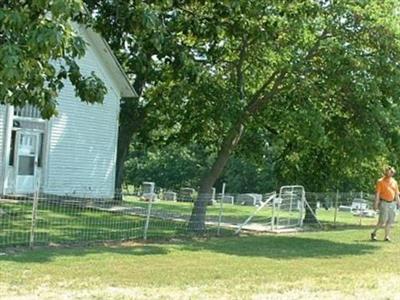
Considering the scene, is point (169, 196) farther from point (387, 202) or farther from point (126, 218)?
point (387, 202)

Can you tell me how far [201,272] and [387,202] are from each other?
9397 millimetres

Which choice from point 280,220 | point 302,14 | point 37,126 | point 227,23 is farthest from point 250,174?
point 227,23

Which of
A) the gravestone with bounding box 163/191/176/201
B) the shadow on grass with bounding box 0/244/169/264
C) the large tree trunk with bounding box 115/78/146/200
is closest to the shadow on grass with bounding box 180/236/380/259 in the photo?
the shadow on grass with bounding box 0/244/169/264

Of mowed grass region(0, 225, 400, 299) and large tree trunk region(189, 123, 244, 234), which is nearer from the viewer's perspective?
mowed grass region(0, 225, 400, 299)

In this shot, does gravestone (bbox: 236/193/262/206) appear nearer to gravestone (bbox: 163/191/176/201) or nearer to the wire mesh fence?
gravestone (bbox: 163/191/176/201)

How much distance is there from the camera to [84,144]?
29.8 m

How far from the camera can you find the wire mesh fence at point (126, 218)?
16.0 m

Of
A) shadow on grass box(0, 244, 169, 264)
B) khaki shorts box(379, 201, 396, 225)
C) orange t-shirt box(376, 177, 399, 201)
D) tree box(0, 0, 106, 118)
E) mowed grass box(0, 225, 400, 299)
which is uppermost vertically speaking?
tree box(0, 0, 106, 118)

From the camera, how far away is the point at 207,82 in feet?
61.9

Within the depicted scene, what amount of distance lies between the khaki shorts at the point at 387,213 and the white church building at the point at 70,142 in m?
12.9

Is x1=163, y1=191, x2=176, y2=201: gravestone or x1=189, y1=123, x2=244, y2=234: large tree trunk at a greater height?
Result: x1=189, y1=123, x2=244, y2=234: large tree trunk

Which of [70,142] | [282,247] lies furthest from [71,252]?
[70,142]

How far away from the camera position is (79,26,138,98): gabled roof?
1150 inches

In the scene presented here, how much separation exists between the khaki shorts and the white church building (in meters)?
12.9
